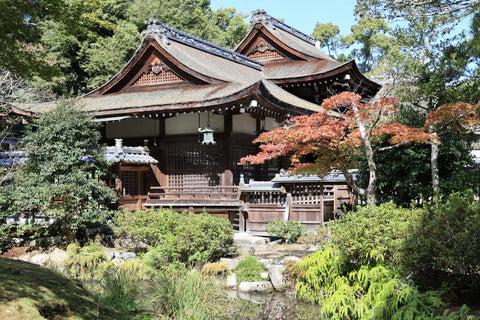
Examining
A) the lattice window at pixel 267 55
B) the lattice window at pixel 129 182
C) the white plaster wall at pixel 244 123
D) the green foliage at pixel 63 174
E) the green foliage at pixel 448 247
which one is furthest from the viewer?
the lattice window at pixel 267 55

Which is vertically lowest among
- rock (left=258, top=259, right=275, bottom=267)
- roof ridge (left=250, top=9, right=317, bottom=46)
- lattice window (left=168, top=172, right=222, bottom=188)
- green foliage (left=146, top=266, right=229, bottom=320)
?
rock (left=258, top=259, right=275, bottom=267)

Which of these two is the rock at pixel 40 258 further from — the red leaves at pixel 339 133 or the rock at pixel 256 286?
the red leaves at pixel 339 133

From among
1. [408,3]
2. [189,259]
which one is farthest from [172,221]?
[408,3]

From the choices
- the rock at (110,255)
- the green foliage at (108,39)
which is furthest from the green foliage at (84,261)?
the green foliage at (108,39)

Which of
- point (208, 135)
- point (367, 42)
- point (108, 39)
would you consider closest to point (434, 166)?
point (208, 135)

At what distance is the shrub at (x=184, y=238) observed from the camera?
9930 millimetres

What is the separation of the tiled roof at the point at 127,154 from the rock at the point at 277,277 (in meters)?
6.84

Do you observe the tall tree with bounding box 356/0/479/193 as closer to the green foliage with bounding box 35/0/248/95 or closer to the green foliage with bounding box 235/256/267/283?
the green foliage with bounding box 235/256/267/283

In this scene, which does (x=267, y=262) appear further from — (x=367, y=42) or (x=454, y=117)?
(x=367, y=42)

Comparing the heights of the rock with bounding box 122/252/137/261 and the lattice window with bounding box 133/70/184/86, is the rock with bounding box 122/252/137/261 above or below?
below

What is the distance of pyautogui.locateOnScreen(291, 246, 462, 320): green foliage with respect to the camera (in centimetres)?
545

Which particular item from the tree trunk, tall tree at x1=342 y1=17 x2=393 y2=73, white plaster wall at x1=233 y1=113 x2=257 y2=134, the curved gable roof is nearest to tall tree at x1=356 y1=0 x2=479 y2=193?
the tree trunk

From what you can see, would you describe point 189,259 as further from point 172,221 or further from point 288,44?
point 288,44

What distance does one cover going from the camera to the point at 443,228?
586cm
